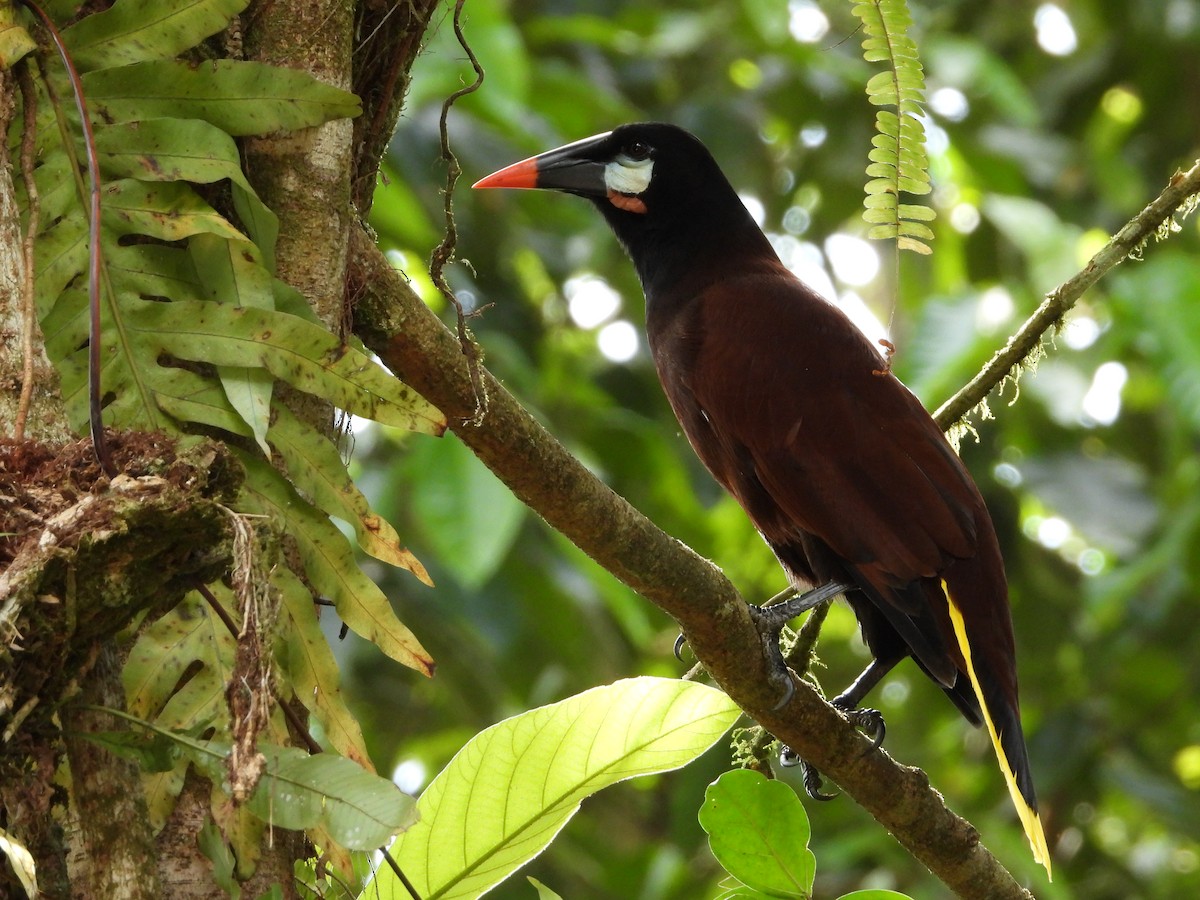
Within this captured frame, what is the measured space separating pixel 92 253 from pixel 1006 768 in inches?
63.6

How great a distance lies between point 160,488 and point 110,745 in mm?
194

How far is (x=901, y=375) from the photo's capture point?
343 centimetres

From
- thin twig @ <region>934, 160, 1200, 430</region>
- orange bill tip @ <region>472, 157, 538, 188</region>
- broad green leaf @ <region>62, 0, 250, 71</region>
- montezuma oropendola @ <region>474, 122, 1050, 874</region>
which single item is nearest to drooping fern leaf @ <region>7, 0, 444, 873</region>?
broad green leaf @ <region>62, 0, 250, 71</region>

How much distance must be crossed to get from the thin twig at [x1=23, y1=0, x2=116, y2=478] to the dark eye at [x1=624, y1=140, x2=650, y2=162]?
5.64ft

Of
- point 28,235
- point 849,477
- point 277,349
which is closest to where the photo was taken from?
point 28,235

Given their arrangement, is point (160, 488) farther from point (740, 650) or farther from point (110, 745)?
point (740, 650)

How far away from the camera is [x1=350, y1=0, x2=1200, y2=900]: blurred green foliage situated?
142 inches

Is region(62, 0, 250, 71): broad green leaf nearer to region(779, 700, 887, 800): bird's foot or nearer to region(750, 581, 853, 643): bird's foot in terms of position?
region(750, 581, 853, 643): bird's foot

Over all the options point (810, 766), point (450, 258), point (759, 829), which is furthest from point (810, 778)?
point (450, 258)

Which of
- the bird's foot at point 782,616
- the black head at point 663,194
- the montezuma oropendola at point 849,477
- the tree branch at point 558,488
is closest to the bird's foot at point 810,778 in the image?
the montezuma oropendola at point 849,477

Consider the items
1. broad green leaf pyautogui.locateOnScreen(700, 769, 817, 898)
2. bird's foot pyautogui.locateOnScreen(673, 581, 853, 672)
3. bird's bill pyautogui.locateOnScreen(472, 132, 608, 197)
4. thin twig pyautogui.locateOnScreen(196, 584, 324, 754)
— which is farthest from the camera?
bird's bill pyautogui.locateOnScreen(472, 132, 608, 197)

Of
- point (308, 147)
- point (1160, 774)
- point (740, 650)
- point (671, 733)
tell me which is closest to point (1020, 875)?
point (1160, 774)

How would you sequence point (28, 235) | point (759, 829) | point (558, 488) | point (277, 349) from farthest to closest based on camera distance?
1. point (558, 488)
2. point (759, 829)
3. point (277, 349)
4. point (28, 235)

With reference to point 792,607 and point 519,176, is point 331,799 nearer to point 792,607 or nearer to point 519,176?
point 792,607
